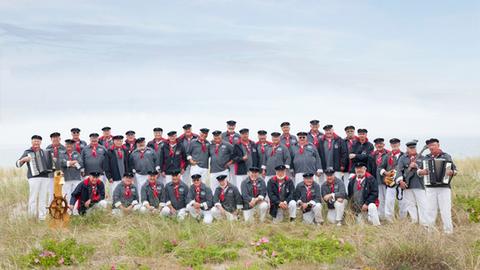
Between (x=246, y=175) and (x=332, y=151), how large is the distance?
301cm

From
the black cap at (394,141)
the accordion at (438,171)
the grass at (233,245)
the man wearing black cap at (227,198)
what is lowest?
the grass at (233,245)

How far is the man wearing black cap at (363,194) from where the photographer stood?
54.7 feet

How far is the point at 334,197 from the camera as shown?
1705 centimetres

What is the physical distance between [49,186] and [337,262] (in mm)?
10624

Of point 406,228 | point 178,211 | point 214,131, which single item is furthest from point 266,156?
point 406,228

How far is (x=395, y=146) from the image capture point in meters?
18.0

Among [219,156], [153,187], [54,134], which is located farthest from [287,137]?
[54,134]

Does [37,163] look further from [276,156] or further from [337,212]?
[337,212]

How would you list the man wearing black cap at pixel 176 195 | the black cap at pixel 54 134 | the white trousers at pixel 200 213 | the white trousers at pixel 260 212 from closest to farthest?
1. the white trousers at pixel 200 213
2. the white trousers at pixel 260 212
3. the man wearing black cap at pixel 176 195
4. the black cap at pixel 54 134

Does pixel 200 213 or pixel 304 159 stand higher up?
pixel 304 159

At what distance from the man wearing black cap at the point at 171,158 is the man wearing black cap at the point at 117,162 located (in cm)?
124

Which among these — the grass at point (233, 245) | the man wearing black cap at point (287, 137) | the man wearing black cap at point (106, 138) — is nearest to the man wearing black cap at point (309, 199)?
the grass at point (233, 245)

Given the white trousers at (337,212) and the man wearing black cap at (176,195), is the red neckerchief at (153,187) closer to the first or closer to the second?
the man wearing black cap at (176,195)

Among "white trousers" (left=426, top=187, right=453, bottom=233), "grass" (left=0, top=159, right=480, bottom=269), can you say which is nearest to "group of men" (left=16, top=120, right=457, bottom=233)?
"white trousers" (left=426, top=187, right=453, bottom=233)
